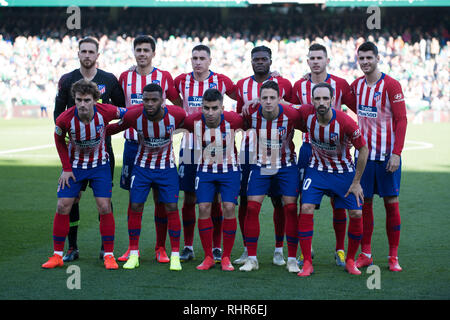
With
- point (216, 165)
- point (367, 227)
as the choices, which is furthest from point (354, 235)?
point (216, 165)

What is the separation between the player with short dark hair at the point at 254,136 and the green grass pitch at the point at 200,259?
0.24 metres

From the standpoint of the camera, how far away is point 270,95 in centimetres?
566

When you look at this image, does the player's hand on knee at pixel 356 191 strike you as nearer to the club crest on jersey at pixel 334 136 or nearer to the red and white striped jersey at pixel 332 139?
the red and white striped jersey at pixel 332 139

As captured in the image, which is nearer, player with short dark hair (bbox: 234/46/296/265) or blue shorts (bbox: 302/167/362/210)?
blue shorts (bbox: 302/167/362/210)

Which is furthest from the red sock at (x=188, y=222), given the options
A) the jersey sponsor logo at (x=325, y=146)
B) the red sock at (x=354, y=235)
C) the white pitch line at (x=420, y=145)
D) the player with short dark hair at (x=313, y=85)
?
the white pitch line at (x=420, y=145)

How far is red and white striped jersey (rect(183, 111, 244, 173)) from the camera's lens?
5.91 metres

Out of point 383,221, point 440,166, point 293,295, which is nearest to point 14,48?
point 440,166

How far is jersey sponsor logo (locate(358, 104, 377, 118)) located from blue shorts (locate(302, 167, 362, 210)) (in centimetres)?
60

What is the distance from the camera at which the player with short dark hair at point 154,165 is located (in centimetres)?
583

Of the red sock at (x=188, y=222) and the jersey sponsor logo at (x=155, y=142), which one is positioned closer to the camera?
the jersey sponsor logo at (x=155, y=142)

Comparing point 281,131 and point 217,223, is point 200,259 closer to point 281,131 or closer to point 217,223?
point 217,223

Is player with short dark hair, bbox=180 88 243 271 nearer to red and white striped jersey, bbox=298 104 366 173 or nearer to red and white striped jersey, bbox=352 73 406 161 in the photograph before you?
red and white striped jersey, bbox=298 104 366 173

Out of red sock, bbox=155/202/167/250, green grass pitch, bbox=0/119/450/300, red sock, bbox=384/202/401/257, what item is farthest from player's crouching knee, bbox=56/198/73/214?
red sock, bbox=384/202/401/257

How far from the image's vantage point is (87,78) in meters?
6.28
